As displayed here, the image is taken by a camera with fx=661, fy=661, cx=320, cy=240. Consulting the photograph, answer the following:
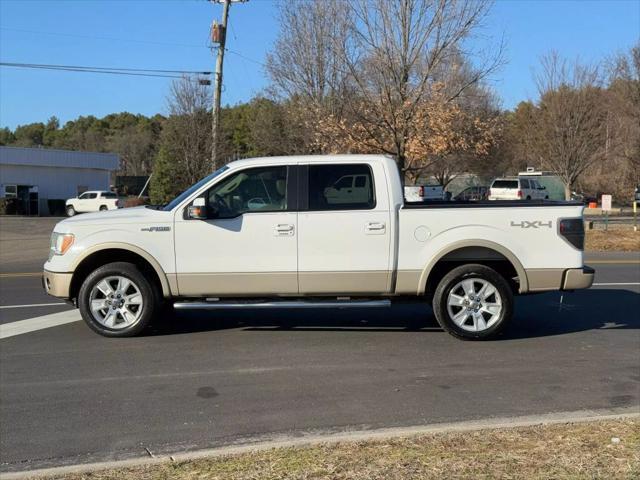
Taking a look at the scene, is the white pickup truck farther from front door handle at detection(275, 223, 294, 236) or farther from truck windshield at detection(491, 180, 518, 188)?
truck windshield at detection(491, 180, 518, 188)

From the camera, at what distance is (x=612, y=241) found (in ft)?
63.6

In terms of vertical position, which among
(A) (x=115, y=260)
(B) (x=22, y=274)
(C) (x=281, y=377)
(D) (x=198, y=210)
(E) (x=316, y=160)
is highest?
(E) (x=316, y=160)

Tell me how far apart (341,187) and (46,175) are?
44.8 m

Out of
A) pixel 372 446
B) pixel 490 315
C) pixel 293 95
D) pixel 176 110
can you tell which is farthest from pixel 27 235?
pixel 372 446

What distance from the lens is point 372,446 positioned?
13.7 ft

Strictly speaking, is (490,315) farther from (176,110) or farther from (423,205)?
(176,110)

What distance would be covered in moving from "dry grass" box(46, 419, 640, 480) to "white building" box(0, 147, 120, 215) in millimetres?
44014

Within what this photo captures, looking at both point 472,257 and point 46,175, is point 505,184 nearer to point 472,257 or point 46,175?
point 46,175

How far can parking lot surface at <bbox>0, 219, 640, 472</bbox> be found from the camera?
4836mm

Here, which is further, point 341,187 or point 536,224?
point 341,187

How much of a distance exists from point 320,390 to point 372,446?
5.16 ft

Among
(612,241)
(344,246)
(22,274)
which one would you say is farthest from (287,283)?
(612,241)

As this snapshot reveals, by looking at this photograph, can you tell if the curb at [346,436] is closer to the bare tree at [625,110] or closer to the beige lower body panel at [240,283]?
the beige lower body panel at [240,283]

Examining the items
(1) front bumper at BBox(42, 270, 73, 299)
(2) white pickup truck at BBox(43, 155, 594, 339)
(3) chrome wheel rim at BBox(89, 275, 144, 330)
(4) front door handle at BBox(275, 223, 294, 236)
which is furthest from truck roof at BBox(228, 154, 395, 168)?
(1) front bumper at BBox(42, 270, 73, 299)
